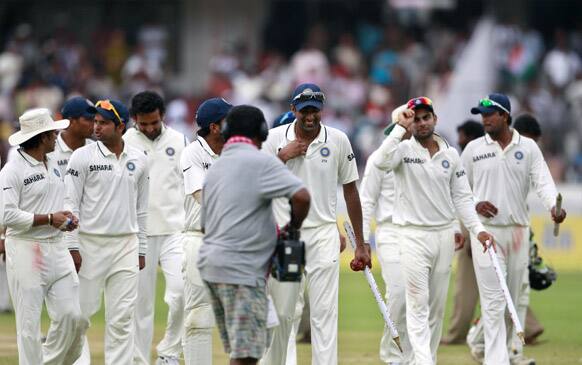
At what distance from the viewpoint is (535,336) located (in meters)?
15.6

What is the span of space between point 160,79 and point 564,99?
944 centimetres

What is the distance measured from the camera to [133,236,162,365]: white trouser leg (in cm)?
1295

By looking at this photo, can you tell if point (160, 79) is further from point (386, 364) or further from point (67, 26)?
point (386, 364)

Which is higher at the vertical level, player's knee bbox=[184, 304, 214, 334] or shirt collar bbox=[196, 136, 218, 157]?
shirt collar bbox=[196, 136, 218, 157]

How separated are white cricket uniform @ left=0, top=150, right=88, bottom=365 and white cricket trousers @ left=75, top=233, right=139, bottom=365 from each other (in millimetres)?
506

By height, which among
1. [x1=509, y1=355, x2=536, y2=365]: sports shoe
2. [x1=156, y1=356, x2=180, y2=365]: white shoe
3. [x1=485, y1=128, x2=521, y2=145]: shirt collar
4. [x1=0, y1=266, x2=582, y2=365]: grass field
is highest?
[x1=485, y1=128, x2=521, y2=145]: shirt collar

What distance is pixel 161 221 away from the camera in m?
13.7

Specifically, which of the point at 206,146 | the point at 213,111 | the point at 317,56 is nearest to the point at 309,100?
the point at 213,111

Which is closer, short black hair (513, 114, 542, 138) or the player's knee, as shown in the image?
the player's knee

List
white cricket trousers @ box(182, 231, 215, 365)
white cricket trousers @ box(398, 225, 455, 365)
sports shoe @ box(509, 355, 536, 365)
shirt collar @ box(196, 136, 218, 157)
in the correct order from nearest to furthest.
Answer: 1. white cricket trousers @ box(182, 231, 215, 365)
2. shirt collar @ box(196, 136, 218, 157)
3. white cricket trousers @ box(398, 225, 455, 365)
4. sports shoe @ box(509, 355, 536, 365)

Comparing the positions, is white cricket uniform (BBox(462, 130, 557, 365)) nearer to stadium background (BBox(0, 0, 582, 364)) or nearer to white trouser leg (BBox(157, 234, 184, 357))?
white trouser leg (BBox(157, 234, 184, 357))

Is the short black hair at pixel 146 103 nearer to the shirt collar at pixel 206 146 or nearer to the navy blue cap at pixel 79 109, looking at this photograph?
the navy blue cap at pixel 79 109

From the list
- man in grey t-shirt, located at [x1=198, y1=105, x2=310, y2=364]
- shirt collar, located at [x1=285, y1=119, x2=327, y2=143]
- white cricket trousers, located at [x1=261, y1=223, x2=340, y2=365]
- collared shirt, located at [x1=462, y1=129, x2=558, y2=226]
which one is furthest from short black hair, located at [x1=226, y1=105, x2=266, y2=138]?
collared shirt, located at [x1=462, y1=129, x2=558, y2=226]

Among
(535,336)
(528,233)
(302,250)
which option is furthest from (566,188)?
(302,250)
